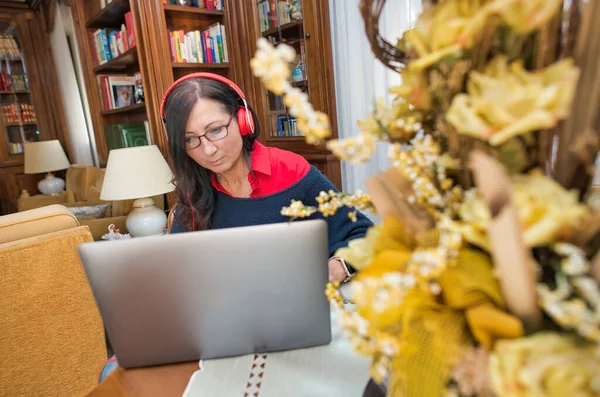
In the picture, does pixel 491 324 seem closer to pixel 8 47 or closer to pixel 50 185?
pixel 50 185

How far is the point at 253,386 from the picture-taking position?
66cm

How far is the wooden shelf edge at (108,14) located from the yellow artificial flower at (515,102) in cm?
338

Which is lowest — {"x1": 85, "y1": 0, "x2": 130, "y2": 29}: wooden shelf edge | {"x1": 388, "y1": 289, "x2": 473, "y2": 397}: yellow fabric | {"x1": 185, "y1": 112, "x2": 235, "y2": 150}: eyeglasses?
{"x1": 388, "y1": 289, "x2": 473, "y2": 397}: yellow fabric

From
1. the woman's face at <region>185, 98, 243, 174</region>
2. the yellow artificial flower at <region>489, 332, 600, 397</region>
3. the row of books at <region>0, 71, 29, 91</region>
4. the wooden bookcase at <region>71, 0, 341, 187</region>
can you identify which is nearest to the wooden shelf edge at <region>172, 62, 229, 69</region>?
the wooden bookcase at <region>71, 0, 341, 187</region>

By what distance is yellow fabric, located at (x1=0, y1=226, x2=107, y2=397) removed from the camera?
132cm

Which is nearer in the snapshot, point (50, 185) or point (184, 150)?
point (184, 150)

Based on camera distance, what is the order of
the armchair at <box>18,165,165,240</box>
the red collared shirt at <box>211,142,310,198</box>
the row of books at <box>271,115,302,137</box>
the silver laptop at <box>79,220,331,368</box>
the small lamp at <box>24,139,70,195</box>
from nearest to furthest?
the silver laptop at <box>79,220,331,368</box> < the red collared shirt at <box>211,142,310,198</box> < the row of books at <box>271,115,302,137</box> < the armchair at <box>18,165,165,240</box> < the small lamp at <box>24,139,70,195</box>

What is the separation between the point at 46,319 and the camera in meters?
1.44

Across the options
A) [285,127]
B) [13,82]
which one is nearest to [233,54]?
[285,127]

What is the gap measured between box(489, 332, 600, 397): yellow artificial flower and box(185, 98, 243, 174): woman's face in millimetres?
1128

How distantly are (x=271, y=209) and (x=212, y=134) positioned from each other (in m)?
0.32

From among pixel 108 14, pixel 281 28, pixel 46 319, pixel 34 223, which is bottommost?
pixel 46 319

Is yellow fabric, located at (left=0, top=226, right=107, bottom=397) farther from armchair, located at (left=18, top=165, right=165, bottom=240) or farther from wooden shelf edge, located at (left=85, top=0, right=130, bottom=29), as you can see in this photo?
wooden shelf edge, located at (left=85, top=0, right=130, bottom=29)

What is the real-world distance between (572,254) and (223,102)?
120 centimetres
